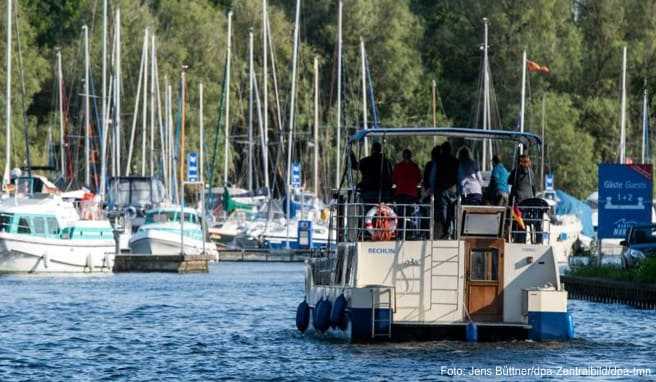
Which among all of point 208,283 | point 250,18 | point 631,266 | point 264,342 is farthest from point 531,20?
point 264,342

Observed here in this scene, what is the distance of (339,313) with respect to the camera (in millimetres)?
33188

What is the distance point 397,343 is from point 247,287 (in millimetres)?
28025

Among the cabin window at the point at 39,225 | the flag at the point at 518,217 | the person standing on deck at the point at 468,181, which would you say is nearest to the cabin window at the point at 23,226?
the cabin window at the point at 39,225

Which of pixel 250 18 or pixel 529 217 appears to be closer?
pixel 529 217

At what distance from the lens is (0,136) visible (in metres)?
91.2

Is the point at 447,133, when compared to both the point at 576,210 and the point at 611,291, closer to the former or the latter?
the point at 611,291

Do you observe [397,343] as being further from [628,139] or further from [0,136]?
[628,139]

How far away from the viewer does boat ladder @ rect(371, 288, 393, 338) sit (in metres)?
31.7

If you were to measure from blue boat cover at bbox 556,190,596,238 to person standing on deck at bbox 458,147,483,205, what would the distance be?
59353 millimetres

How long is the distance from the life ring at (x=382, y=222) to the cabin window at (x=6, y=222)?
35.3 metres

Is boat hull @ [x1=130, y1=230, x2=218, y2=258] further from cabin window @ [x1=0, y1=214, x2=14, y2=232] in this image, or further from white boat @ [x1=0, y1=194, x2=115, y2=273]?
cabin window @ [x1=0, y1=214, x2=14, y2=232]

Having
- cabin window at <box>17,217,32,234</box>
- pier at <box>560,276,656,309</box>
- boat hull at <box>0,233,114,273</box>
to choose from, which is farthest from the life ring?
cabin window at <box>17,217,32,234</box>

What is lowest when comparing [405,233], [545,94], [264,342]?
[264,342]

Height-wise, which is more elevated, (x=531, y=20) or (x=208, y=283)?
(x=531, y=20)
